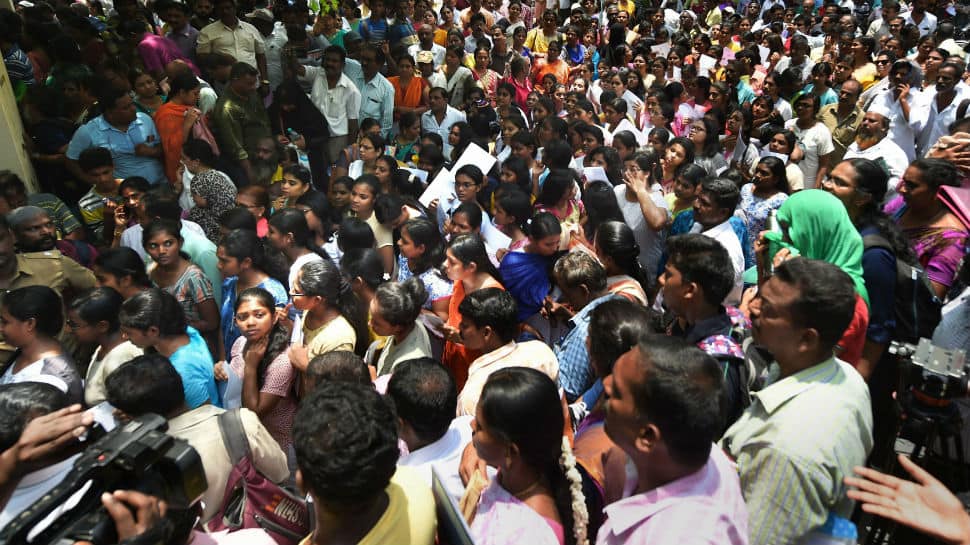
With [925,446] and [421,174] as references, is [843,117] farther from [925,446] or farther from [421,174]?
[925,446]

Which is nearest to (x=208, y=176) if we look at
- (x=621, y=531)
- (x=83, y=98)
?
(x=83, y=98)

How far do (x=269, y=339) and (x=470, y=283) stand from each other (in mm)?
1074

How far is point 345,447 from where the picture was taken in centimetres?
158

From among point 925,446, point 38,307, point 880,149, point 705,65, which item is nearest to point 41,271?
point 38,307

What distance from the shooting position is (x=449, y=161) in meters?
6.29

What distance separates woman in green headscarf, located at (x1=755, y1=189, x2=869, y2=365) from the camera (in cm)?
292

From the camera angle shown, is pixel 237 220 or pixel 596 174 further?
pixel 596 174

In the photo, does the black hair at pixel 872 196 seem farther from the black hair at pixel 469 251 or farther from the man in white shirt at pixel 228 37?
the man in white shirt at pixel 228 37

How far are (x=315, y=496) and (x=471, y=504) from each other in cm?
45

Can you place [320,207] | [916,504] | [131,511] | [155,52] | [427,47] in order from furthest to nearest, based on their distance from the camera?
1. [427,47]
2. [155,52]
3. [320,207]
4. [916,504]
5. [131,511]

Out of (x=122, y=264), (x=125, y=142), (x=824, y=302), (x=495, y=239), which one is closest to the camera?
(x=824, y=302)

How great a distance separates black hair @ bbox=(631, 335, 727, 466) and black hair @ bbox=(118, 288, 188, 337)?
2.26 m

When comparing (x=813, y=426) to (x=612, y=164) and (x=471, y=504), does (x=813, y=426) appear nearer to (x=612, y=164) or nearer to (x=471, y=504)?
(x=471, y=504)

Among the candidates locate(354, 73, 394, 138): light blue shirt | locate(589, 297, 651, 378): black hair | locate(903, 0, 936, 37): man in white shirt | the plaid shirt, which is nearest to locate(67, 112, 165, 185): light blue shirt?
locate(354, 73, 394, 138): light blue shirt
